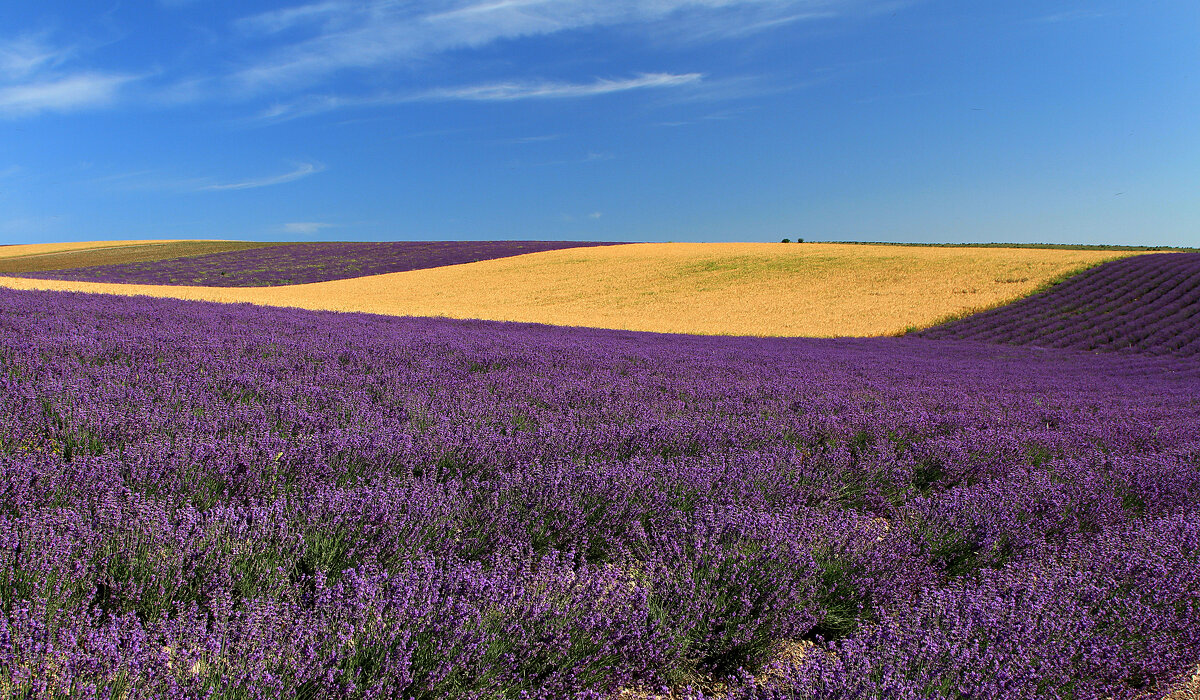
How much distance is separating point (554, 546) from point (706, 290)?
83.0 ft

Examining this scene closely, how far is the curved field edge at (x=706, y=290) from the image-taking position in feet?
62.8

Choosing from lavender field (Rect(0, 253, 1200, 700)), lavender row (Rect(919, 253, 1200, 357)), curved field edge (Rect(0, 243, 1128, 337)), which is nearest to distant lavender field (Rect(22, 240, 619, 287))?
curved field edge (Rect(0, 243, 1128, 337))

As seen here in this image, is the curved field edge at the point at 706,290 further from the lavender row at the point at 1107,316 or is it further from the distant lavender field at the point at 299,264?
the distant lavender field at the point at 299,264

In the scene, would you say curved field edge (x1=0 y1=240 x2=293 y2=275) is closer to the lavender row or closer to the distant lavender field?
the distant lavender field

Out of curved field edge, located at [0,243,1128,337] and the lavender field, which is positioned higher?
curved field edge, located at [0,243,1128,337]

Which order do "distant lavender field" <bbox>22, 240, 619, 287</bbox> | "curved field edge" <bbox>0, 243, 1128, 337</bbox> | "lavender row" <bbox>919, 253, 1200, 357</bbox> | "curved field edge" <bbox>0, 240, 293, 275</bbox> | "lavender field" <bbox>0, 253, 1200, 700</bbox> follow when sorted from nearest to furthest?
"lavender field" <bbox>0, 253, 1200, 700</bbox>
"lavender row" <bbox>919, 253, 1200, 357</bbox>
"curved field edge" <bbox>0, 243, 1128, 337</bbox>
"distant lavender field" <bbox>22, 240, 619, 287</bbox>
"curved field edge" <bbox>0, 240, 293, 275</bbox>

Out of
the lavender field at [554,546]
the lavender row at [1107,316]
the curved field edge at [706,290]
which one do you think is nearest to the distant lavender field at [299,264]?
the curved field edge at [706,290]

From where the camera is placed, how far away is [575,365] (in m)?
6.26

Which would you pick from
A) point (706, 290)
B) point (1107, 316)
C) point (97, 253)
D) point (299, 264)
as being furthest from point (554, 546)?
point (97, 253)

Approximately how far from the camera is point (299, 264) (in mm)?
37094

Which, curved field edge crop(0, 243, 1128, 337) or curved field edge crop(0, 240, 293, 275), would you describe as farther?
curved field edge crop(0, 240, 293, 275)

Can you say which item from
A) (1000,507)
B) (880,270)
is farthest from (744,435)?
(880,270)

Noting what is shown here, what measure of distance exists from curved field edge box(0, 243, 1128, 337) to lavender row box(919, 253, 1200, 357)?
1.30 metres

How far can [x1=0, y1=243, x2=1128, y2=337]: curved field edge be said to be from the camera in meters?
19.2
